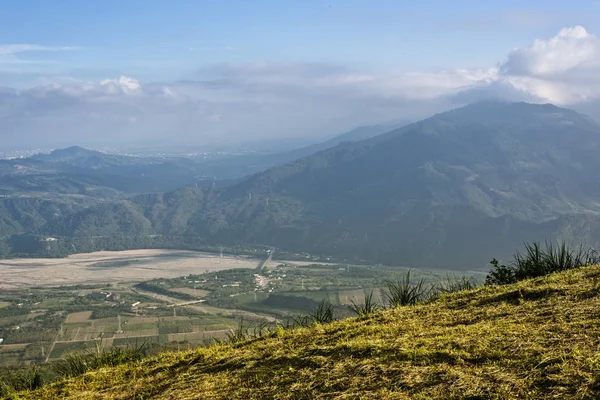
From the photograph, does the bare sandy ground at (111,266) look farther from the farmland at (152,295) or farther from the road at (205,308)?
the road at (205,308)

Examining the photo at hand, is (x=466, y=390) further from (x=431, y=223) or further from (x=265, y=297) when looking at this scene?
(x=431, y=223)

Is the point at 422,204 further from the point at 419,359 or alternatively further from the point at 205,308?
the point at 419,359

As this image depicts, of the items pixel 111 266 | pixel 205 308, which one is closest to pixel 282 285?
pixel 205 308

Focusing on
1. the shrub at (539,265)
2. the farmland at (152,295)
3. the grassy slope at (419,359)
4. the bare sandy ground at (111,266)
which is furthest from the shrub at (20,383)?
the bare sandy ground at (111,266)

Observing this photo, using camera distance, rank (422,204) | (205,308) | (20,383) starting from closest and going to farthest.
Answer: (20,383) → (205,308) → (422,204)

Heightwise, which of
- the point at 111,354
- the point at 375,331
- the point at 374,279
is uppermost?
the point at 375,331

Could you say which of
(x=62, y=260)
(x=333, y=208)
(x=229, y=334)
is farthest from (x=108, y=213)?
(x=229, y=334)
